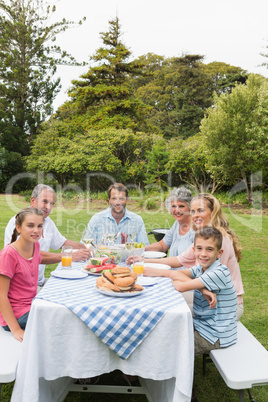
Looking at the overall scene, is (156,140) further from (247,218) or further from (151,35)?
(151,35)

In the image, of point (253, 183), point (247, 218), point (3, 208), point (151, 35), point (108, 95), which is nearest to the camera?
point (247, 218)

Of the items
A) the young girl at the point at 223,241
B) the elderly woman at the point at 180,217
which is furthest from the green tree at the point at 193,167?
the young girl at the point at 223,241

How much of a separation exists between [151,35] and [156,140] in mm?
14995

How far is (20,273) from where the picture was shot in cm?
Result: 246

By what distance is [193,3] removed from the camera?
2178 centimetres

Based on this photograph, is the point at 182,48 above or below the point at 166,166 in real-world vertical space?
above

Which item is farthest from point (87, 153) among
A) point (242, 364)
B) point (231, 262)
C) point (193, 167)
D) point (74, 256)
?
point (242, 364)

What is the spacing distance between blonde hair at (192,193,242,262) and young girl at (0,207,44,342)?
1326 millimetres

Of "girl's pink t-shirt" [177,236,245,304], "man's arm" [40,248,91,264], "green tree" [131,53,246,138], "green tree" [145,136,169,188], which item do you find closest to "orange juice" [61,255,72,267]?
"man's arm" [40,248,91,264]

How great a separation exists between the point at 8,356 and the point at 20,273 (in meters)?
0.53

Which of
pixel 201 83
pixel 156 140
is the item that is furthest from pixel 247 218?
pixel 201 83

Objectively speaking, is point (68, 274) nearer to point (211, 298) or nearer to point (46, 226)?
point (211, 298)

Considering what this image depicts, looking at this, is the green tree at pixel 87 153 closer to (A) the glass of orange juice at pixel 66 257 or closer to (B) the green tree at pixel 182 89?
(B) the green tree at pixel 182 89

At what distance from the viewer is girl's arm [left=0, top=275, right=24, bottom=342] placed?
2314 mm
